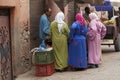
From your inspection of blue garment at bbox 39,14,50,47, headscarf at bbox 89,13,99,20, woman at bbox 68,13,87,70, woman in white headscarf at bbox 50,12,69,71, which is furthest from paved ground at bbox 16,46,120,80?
headscarf at bbox 89,13,99,20

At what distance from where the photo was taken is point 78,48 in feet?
33.7

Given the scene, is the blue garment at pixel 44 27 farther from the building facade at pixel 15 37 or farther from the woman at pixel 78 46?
the woman at pixel 78 46

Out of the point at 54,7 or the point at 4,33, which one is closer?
the point at 4,33

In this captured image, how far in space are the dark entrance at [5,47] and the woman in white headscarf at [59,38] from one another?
1.31 meters

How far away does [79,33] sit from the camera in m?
10.2

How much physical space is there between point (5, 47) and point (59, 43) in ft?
5.37

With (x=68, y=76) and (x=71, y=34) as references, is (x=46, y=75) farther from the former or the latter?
(x=71, y=34)

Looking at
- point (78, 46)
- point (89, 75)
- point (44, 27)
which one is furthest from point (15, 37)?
point (89, 75)

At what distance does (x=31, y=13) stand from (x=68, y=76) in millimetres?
2600

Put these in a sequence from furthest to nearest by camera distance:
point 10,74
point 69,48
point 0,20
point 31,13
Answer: point 31,13 → point 69,48 → point 10,74 → point 0,20

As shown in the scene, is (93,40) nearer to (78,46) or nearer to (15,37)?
(78,46)

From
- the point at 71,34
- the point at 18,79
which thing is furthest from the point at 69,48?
the point at 18,79

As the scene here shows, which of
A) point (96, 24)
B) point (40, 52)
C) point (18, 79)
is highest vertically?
point (96, 24)

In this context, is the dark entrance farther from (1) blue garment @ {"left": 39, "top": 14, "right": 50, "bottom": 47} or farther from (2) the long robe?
(2) the long robe
